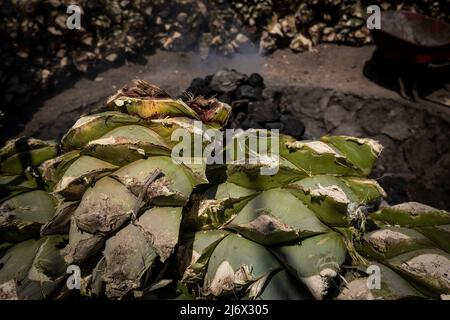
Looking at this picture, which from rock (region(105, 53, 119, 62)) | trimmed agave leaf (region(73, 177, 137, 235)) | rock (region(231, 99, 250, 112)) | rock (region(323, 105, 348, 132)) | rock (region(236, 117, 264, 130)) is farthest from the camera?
rock (region(105, 53, 119, 62))

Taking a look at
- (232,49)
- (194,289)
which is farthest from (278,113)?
(232,49)

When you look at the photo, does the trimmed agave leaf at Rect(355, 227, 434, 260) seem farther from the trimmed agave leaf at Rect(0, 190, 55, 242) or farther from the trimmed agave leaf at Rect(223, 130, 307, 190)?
the trimmed agave leaf at Rect(0, 190, 55, 242)

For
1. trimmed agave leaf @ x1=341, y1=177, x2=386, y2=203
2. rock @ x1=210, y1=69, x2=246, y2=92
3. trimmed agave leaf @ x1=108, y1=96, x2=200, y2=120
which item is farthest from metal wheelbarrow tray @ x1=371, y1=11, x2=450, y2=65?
trimmed agave leaf @ x1=108, y1=96, x2=200, y2=120

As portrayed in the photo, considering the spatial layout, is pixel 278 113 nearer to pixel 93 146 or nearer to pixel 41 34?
pixel 93 146

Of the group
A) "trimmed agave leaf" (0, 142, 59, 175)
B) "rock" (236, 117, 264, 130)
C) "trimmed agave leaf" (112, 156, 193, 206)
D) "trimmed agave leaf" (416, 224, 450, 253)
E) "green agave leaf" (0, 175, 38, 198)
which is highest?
"trimmed agave leaf" (112, 156, 193, 206)

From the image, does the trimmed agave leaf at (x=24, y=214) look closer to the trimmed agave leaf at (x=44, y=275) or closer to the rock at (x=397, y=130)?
the trimmed agave leaf at (x=44, y=275)

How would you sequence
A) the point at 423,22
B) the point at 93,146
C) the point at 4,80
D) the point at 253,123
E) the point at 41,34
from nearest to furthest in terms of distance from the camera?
the point at 93,146
the point at 253,123
the point at 4,80
the point at 41,34
the point at 423,22

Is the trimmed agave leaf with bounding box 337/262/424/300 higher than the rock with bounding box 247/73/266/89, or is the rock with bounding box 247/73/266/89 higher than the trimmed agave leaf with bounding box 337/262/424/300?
the rock with bounding box 247/73/266/89

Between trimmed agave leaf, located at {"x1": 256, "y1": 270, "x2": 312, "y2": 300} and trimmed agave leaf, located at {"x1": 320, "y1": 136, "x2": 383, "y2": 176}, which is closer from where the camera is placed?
trimmed agave leaf, located at {"x1": 256, "y1": 270, "x2": 312, "y2": 300}

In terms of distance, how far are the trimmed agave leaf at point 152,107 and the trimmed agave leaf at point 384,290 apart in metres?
0.87

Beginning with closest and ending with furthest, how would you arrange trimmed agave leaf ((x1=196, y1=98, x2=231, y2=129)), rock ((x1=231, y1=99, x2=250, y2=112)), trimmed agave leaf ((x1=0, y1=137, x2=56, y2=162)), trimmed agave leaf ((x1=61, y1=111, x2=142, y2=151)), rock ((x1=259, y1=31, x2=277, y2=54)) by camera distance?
trimmed agave leaf ((x1=61, y1=111, x2=142, y2=151)), trimmed agave leaf ((x1=196, y1=98, x2=231, y2=129)), trimmed agave leaf ((x1=0, y1=137, x2=56, y2=162)), rock ((x1=231, y1=99, x2=250, y2=112)), rock ((x1=259, y1=31, x2=277, y2=54))

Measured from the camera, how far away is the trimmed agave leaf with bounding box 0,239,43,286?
1.25 meters

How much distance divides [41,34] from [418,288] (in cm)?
457

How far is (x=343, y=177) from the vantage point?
1.36 meters
